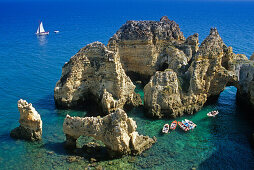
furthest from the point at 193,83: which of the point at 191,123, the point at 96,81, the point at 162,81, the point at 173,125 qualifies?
the point at 96,81

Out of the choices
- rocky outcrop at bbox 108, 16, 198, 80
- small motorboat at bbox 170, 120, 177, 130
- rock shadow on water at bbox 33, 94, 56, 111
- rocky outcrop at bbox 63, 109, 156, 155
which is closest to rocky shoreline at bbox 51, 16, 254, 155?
small motorboat at bbox 170, 120, 177, 130

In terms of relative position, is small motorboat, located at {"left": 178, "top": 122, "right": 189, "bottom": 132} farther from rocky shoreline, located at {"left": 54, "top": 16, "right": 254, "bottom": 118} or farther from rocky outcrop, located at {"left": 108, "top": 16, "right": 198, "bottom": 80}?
rocky outcrop, located at {"left": 108, "top": 16, "right": 198, "bottom": 80}

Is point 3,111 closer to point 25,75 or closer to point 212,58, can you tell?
point 25,75

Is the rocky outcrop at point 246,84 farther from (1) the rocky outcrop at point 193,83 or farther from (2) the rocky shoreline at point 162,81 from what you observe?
(1) the rocky outcrop at point 193,83

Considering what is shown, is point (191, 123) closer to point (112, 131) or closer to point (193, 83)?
point (193, 83)

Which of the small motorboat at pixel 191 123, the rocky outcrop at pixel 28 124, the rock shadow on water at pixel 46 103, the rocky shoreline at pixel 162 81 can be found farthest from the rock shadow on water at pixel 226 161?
the rock shadow on water at pixel 46 103

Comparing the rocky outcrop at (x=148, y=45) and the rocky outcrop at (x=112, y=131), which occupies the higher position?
the rocky outcrop at (x=148, y=45)

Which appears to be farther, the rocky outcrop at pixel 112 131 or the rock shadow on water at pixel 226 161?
the rock shadow on water at pixel 226 161

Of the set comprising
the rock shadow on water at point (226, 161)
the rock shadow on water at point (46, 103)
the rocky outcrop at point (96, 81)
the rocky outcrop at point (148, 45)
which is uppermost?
the rocky outcrop at point (148, 45)

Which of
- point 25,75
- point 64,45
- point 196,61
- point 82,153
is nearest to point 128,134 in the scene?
point 82,153
